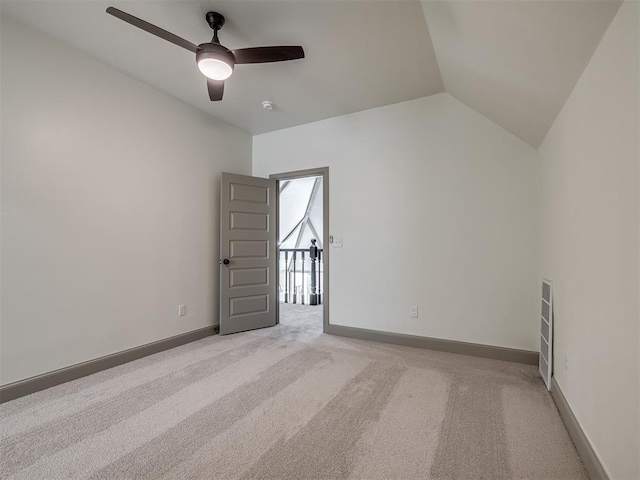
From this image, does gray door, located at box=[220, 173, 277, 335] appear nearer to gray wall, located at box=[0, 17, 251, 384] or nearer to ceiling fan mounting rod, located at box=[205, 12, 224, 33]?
gray wall, located at box=[0, 17, 251, 384]

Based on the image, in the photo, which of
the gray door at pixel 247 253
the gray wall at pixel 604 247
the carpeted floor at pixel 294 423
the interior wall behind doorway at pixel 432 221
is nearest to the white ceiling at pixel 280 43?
the interior wall behind doorway at pixel 432 221

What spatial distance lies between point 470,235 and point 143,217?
3.20 meters

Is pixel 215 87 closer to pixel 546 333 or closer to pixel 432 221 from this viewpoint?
pixel 432 221

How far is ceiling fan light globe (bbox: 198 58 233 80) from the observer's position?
77.5 inches

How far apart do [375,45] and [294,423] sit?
106 inches

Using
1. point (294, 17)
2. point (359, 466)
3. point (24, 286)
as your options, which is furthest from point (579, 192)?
point (24, 286)

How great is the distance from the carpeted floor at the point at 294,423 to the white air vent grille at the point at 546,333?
0.52 ft

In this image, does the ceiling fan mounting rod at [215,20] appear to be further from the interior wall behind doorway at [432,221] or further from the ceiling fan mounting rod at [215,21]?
the interior wall behind doorway at [432,221]

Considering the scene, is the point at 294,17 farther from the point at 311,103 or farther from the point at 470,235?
the point at 470,235

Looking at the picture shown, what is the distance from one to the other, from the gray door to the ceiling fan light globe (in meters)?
1.62

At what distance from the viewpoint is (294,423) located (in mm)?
1766

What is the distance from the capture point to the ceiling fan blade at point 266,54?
6.47 feet

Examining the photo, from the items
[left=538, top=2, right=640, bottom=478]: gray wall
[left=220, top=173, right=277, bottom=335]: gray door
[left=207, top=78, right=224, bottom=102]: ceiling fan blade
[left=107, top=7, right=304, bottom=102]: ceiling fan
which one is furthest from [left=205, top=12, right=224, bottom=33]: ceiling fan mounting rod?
[left=538, top=2, right=640, bottom=478]: gray wall

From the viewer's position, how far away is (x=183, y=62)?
2543mm
